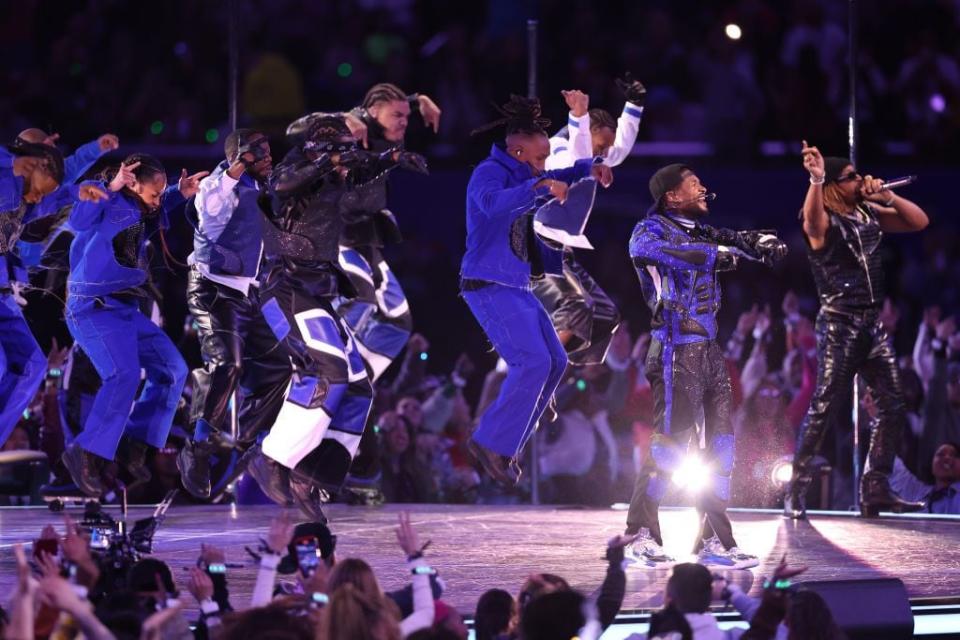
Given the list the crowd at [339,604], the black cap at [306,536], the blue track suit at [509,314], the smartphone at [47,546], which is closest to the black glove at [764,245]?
the blue track suit at [509,314]

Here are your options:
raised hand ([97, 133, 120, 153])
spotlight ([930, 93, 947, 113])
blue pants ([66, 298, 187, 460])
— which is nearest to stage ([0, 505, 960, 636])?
blue pants ([66, 298, 187, 460])

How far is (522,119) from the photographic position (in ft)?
28.1

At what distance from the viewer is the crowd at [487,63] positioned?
528 inches

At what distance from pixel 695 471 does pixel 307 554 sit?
2208 millimetres

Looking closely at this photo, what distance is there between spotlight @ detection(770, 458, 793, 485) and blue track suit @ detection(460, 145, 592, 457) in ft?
7.08

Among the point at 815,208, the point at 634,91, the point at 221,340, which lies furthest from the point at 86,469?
the point at 815,208

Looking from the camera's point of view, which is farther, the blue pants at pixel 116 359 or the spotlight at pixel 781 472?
the spotlight at pixel 781 472

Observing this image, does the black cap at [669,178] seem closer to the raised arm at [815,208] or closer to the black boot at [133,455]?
the raised arm at [815,208]

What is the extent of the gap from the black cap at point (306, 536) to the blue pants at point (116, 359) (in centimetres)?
232

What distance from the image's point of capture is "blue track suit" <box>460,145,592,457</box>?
845cm

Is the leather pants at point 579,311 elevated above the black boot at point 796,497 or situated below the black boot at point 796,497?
above

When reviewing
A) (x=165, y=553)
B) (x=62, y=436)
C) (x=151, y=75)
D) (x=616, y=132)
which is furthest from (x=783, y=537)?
(x=151, y=75)

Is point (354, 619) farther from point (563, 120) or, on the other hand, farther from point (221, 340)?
point (563, 120)

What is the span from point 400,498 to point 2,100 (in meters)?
4.54
